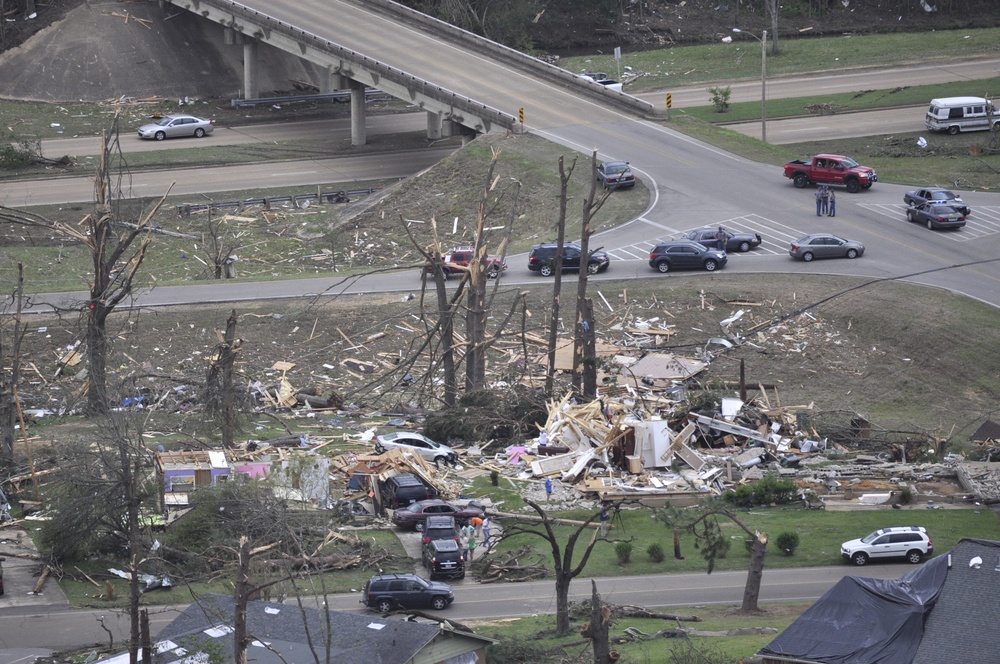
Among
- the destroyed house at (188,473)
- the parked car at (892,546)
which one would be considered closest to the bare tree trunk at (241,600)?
the destroyed house at (188,473)

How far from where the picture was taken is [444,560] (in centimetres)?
3325

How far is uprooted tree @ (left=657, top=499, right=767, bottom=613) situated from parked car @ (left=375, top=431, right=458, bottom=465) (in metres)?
7.03

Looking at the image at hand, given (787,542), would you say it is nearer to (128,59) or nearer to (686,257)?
(686,257)

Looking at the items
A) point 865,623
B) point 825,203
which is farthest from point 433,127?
point 865,623

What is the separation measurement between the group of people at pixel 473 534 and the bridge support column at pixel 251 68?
47.6 metres

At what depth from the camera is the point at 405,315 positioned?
50.9 meters

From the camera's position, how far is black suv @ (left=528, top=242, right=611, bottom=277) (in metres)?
52.5

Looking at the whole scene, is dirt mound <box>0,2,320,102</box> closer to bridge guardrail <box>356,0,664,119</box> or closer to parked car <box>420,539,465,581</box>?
bridge guardrail <box>356,0,664,119</box>

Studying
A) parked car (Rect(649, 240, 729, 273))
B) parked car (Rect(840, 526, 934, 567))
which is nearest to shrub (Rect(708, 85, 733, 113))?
parked car (Rect(649, 240, 729, 273))

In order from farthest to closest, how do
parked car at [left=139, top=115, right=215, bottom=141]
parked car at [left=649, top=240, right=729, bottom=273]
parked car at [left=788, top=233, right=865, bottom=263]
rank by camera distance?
parked car at [left=139, top=115, right=215, bottom=141] < parked car at [left=788, top=233, right=865, bottom=263] < parked car at [left=649, top=240, right=729, bottom=273]

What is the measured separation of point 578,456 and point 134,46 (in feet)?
165

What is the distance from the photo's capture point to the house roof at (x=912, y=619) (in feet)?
84.4

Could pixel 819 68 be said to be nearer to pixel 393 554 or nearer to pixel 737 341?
pixel 737 341

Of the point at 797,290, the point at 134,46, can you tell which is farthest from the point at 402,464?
the point at 134,46
